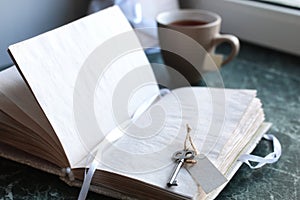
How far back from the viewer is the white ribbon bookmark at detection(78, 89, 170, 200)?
581mm

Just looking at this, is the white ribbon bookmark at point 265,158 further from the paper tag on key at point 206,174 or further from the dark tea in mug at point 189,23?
the dark tea in mug at point 189,23

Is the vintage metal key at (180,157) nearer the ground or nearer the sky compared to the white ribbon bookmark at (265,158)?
nearer the sky

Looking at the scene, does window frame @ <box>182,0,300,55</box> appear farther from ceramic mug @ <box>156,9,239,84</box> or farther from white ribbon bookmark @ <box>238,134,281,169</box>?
white ribbon bookmark @ <box>238,134,281,169</box>

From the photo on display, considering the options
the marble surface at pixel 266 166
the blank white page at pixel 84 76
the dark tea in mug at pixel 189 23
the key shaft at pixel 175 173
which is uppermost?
the blank white page at pixel 84 76

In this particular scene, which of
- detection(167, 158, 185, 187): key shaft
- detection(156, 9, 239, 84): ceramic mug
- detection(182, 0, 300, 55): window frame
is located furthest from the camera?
detection(182, 0, 300, 55): window frame

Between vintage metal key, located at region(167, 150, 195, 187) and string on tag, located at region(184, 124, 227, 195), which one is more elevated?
vintage metal key, located at region(167, 150, 195, 187)

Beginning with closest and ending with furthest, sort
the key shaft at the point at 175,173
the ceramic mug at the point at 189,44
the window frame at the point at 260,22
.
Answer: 1. the key shaft at the point at 175,173
2. the ceramic mug at the point at 189,44
3. the window frame at the point at 260,22

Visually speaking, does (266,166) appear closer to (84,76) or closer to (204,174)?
(204,174)

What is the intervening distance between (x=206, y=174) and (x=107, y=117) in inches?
6.9

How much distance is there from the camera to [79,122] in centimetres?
62

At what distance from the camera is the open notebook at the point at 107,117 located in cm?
58

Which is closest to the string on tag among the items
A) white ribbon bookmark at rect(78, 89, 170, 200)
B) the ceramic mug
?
white ribbon bookmark at rect(78, 89, 170, 200)

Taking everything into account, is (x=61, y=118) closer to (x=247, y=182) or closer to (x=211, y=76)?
(x=247, y=182)

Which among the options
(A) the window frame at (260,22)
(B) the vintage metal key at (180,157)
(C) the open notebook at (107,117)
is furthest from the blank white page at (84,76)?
(A) the window frame at (260,22)
